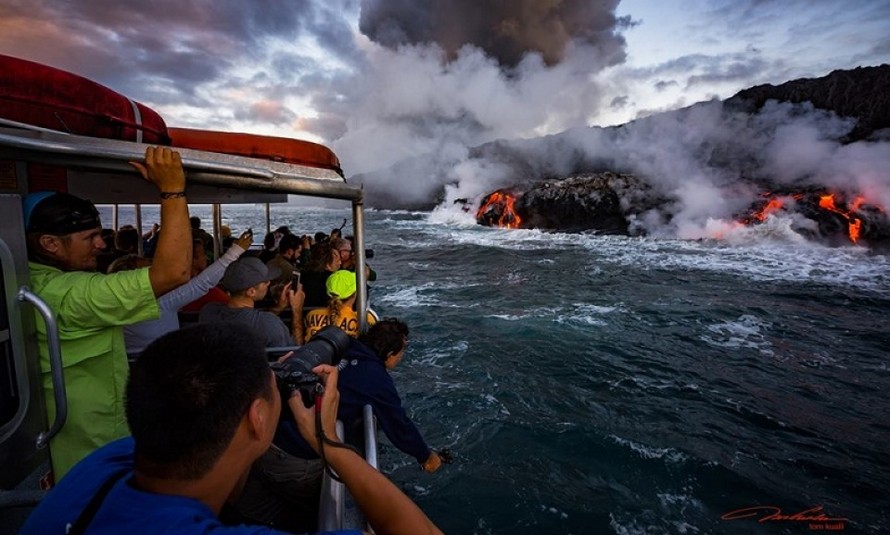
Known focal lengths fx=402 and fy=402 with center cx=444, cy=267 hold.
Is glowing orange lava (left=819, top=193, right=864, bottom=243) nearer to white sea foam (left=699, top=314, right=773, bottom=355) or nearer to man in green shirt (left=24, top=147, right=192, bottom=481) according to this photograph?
white sea foam (left=699, top=314, right=773, bottom=355)

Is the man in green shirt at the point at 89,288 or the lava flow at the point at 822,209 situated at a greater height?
the lava flow at the point at 822,209

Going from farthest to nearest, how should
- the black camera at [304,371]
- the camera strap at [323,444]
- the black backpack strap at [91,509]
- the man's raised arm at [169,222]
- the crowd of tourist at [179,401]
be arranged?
the man's raised arm at [169,222], the black camera at [304,371], the camera strap at [323,444], the crowd of tourist at [179,401], the black backpack strap at [91,509]

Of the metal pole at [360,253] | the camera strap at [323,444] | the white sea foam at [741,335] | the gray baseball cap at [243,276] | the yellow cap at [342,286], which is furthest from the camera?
the white sea foam at [741,335]

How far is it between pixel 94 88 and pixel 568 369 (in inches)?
360

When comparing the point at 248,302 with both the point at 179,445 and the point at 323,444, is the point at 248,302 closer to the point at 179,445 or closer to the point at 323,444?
the point at 323,444

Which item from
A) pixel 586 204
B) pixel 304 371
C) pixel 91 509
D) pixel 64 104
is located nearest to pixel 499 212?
pixel 586 204

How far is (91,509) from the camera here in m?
1.05

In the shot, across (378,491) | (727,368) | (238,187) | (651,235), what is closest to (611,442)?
(727,368)

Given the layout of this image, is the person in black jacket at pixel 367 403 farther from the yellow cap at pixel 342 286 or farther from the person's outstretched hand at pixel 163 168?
the yellow cap at pixel 342 286

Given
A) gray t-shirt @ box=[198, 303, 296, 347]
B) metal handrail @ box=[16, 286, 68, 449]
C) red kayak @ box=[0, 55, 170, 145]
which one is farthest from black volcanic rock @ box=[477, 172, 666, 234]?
metal handrail @ box=[16, 286, 68, 449]

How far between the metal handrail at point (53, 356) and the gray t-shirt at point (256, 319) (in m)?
1.66

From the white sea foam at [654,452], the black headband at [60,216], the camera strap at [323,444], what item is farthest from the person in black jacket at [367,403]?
the white sea foam at [654,452]

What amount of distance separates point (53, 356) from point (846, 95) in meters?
57.6

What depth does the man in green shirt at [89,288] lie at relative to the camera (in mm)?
2057
